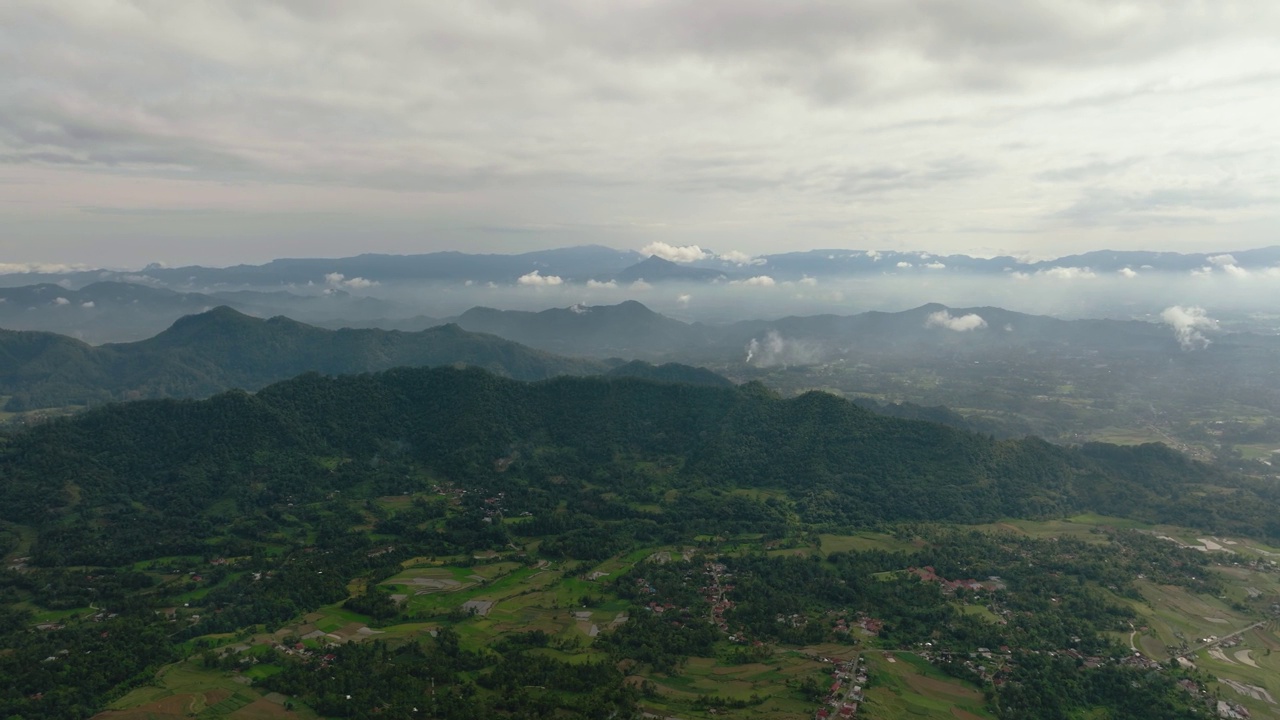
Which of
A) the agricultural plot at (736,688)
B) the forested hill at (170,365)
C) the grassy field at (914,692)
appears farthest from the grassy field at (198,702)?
the forested hill at (170,365)

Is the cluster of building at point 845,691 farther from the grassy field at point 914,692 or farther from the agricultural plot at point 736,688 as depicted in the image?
the agricultural plot at point 736,688

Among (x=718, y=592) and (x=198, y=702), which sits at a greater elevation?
(x=198, y=702)

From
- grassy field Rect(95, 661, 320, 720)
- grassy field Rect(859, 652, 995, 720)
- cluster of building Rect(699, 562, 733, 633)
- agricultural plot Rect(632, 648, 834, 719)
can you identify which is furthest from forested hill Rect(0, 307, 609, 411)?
grassy field Rect(859, 652, 995, 720)

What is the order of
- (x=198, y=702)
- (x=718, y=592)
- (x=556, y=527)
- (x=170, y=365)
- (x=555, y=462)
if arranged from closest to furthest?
1. (x=198, y=702)
2. (x=718, y=592)
3. (x=556, y=527)
4. (x=555, y=462)
5. (x=170, y=365)

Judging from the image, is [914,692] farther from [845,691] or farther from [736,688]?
[736,688]

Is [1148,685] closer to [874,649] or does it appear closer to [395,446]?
[874,649]

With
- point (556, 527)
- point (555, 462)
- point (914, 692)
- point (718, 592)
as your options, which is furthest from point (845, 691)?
point (555, 462)

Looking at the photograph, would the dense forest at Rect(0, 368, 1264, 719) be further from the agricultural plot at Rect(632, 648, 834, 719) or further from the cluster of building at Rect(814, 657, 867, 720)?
the cluster of building at Rect(814, 657, 867, 720)

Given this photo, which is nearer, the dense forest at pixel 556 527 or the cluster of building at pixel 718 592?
the dense forest at pixel 556 527

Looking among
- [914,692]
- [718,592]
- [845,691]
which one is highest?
[718,592]
